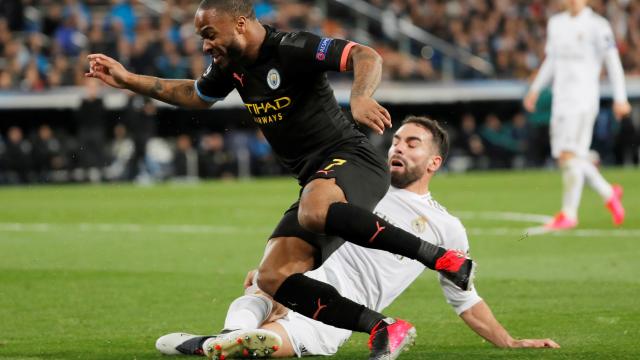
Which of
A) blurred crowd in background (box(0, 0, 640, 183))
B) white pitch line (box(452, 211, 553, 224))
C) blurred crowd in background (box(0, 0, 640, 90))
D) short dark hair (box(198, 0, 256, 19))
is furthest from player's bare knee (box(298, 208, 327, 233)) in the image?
blurred crowd in background (box(0, 0, 640, 90))

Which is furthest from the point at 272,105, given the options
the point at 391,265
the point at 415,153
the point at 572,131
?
the point at 572,131

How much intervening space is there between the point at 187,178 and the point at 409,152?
69.1ft

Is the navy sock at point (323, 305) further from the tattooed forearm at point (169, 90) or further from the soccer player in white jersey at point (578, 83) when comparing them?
the soccer player in white jersey at point (578, 83)

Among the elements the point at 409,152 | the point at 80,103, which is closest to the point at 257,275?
the point at 409,152

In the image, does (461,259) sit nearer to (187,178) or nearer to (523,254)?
(523,254)

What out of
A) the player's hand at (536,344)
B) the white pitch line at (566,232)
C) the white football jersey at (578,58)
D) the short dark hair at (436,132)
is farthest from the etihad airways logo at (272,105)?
the white football jersey at (578,58)

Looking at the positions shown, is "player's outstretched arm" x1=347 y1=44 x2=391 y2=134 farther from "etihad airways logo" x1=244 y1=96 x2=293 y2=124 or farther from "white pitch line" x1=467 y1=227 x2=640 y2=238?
"white pitch line" x1=467 y1=227 x2=640 y2=238

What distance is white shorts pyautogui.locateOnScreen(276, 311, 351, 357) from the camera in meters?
6.62

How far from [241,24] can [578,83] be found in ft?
29.1

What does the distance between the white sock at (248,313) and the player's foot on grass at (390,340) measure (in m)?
0.85

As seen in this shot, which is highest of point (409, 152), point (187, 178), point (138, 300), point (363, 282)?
point (409, 152)

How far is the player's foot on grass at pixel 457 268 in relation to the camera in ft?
19.2

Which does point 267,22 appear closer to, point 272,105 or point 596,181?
point 596,181

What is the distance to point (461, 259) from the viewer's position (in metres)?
5.87
